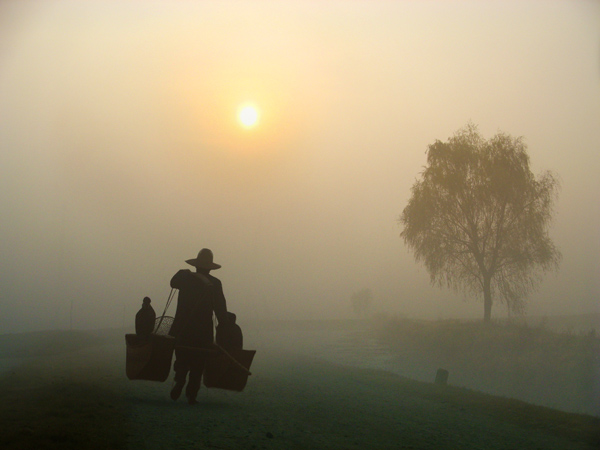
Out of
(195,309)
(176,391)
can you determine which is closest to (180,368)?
(176,391)

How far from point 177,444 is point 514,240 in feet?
107

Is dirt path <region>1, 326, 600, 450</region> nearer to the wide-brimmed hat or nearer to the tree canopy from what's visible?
the wide-brimmed hat

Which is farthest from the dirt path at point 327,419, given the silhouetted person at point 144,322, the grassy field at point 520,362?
the grassy field at point 520,362

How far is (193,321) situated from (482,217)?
30329 millimetres

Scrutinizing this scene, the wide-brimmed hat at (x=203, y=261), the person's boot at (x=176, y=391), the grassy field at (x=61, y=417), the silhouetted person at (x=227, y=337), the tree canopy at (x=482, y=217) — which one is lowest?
the grassy field at (x=61, y=417)

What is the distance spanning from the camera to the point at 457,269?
123ft

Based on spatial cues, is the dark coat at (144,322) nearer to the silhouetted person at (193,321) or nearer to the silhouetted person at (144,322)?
the silhouetted person at (144,322)

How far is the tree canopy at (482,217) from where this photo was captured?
117 feet

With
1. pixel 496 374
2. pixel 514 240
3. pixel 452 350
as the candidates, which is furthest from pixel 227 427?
pixel 514 240

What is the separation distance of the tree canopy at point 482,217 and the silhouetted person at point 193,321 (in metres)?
28.9

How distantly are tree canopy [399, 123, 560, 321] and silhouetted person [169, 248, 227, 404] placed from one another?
28.9 metres

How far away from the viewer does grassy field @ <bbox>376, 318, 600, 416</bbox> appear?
924 inches

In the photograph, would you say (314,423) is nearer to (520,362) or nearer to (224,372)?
(224,372)

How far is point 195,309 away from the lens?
10.5m
